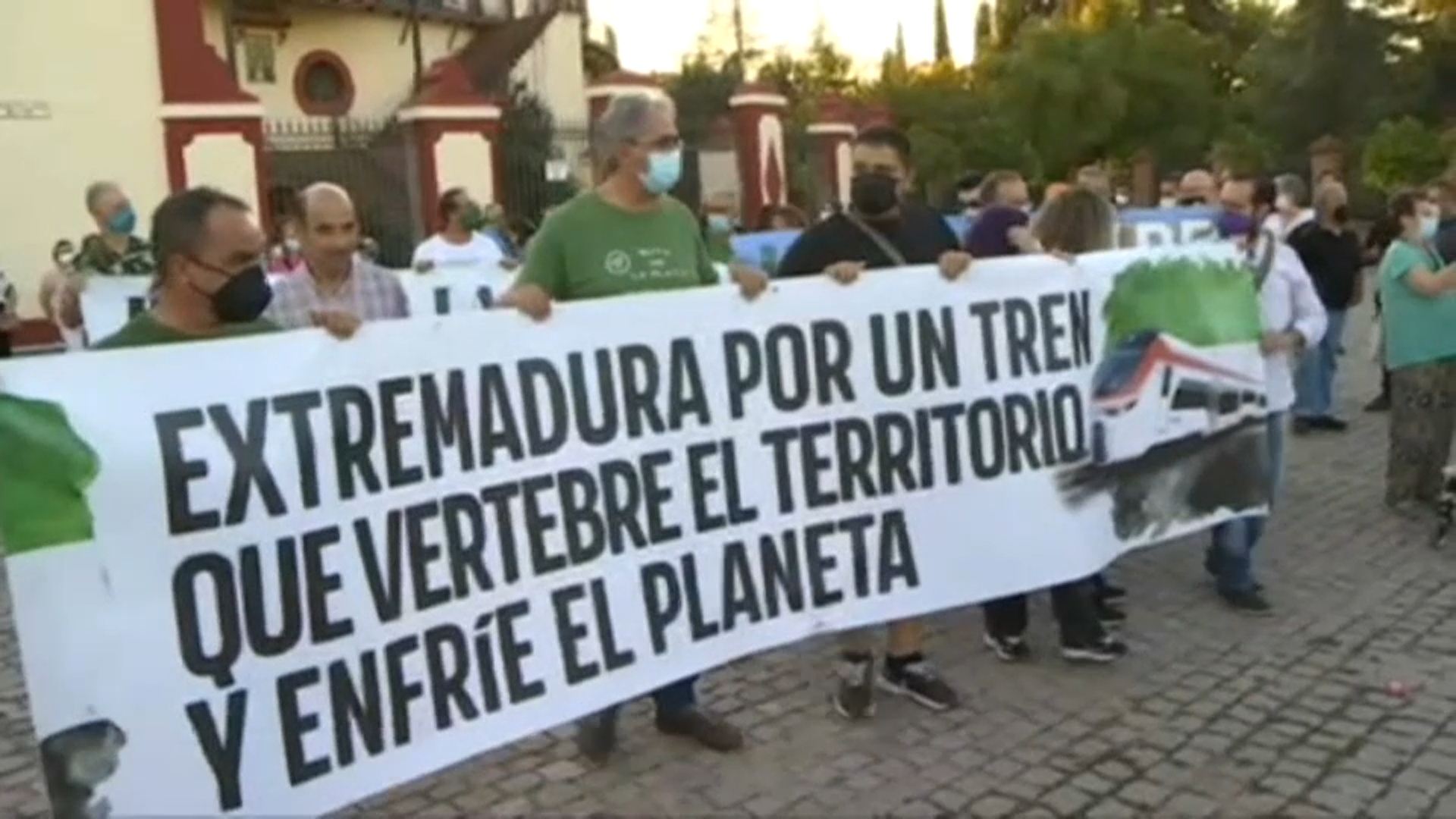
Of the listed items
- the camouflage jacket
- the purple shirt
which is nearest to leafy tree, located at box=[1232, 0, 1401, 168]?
the purple shirt

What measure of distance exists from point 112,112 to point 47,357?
609 inches

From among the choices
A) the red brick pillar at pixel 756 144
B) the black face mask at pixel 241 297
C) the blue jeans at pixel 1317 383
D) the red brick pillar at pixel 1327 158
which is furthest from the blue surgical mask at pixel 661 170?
the red brick pillar at pixel 1327 158

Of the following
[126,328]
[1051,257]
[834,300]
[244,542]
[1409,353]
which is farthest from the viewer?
[1409,353]

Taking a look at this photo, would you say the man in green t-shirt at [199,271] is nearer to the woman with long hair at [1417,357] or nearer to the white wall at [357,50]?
the woman with long hair at [1417,357]

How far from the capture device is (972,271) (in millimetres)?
4855

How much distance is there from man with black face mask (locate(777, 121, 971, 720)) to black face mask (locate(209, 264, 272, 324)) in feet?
6.01

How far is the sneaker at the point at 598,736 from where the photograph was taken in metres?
4.60

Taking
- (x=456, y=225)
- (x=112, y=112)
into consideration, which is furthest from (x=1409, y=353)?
(x=112, y=112)

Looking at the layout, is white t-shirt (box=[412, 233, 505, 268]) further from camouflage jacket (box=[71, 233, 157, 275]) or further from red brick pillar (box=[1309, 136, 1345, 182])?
red brick pillar (box=[1309, 136, 1345, 182])

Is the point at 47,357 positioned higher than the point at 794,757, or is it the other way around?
the point at 47,357

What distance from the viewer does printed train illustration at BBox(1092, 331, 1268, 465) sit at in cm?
521

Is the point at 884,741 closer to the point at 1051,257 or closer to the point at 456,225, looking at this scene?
the point at 1051,257

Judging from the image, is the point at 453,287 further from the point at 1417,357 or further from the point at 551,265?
the point at 1417,357

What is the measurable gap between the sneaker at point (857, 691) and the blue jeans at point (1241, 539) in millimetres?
1819
